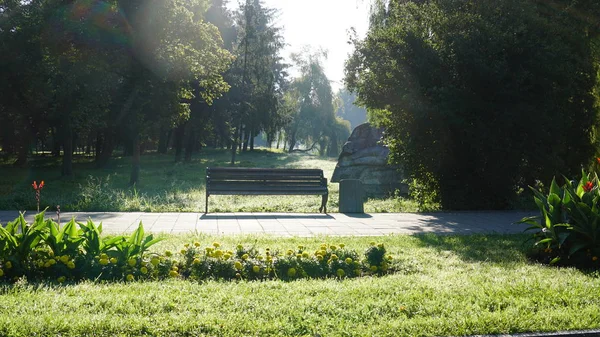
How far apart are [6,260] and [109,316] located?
72.6 inches

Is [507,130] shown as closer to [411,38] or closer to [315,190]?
[411,38]

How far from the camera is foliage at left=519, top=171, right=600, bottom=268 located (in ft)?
20.7

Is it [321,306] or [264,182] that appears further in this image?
[264,182]

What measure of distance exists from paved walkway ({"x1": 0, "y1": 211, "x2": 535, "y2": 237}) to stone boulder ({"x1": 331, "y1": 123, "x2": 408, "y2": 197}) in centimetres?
770

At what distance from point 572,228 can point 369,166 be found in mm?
15775

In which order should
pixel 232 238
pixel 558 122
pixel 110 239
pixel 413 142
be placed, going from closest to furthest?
pixel 110 239 → pixel 232 238 → pixel 558 122 → pixel 413 142

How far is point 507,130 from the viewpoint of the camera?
40.4 feet

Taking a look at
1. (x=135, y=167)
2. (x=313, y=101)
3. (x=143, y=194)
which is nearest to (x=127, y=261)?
(x=143, y=194)

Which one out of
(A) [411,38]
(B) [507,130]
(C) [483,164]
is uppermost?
(A) [411,38]

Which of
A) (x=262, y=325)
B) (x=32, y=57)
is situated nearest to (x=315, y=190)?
(x=262, y=325)

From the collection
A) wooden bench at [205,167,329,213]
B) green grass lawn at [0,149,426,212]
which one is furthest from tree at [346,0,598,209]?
wooden bench at [205,167,329,213]

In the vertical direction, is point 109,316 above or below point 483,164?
below

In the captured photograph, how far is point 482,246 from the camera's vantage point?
7797 millimetres

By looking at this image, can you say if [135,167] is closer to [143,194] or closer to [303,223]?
[143,194]
